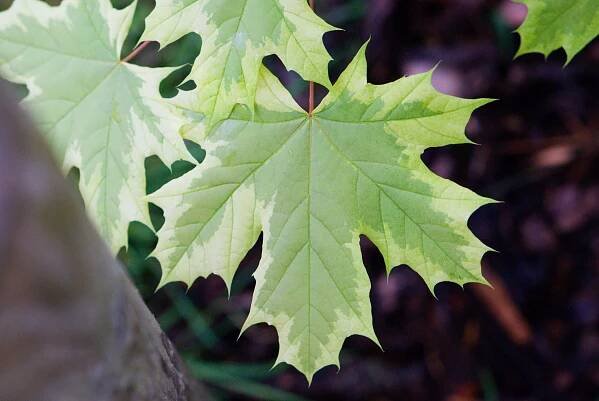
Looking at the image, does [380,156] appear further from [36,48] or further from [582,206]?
[582,206]

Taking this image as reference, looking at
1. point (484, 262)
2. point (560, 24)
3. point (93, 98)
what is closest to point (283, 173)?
point (93, 98)

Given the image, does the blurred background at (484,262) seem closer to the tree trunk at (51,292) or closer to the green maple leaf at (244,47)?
the green maple leaf at (244,47)

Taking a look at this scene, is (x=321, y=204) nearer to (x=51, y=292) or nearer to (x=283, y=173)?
(x=283, y=173)

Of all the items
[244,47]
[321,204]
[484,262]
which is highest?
[244,47]

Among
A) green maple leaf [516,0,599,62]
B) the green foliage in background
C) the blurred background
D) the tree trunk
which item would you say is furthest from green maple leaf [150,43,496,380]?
the blurred background

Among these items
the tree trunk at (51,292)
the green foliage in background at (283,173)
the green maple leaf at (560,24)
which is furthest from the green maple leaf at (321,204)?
the tree trunk at (51,292)

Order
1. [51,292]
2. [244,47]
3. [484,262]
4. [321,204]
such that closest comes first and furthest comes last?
[51,292]
[244,47]
[321,204]
[484,262]

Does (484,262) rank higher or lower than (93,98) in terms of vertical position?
lower

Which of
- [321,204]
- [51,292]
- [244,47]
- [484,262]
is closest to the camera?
[51,292]
